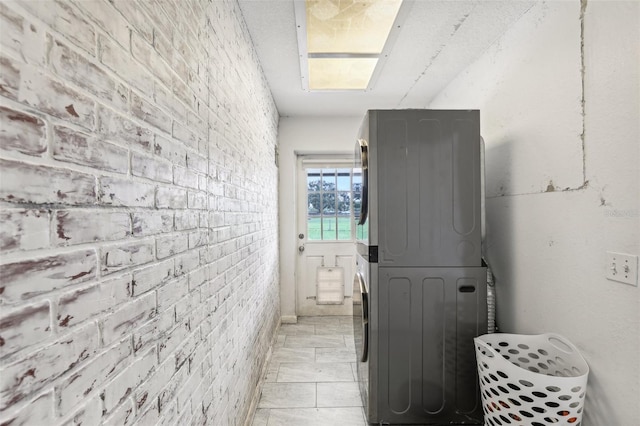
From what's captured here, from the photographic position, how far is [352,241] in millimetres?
3768

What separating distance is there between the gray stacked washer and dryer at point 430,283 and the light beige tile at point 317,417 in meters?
0.26

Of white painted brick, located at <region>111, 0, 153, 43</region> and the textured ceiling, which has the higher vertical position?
the textured ceiling

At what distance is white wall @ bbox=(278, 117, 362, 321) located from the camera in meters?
3.56

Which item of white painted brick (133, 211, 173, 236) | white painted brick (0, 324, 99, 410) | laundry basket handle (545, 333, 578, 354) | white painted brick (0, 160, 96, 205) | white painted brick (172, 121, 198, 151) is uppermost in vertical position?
white painted brick (172, 121, 198, 151)

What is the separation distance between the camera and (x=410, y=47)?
82.7 inches

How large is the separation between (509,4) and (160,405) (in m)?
2.46

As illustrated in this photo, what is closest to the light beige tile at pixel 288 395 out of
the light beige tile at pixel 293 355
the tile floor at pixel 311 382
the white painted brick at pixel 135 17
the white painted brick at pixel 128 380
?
the tile floor at pixel 311 382

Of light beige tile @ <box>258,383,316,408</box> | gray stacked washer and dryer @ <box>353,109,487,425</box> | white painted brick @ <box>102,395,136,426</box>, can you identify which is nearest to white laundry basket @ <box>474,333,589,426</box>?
gray stacked washer and dryer @ <box>353,109,487,425</box>

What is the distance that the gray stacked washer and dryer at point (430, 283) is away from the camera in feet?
5.49

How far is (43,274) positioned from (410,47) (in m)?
2.33

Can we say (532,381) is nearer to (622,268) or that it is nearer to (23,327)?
(622,268)

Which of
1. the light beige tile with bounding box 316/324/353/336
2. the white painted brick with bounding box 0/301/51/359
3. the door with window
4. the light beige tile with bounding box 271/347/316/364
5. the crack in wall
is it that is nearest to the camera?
the white painted brick with bounding box 0/301/51/359

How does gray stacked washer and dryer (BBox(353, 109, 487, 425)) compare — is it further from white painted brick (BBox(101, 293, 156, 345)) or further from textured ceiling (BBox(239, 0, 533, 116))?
white painted brick (BBox(101, 293, 156, 345))

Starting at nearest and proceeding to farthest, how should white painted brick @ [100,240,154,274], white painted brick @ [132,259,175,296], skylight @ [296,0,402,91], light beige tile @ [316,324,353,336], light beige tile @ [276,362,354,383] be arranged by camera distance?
white painted brick @ [100,240,154,274]
white painted brick @ [132,259,175,296]
skylight @ [296,0,402,91]
light beige tile @ [276,362,354,383]
light beige tile @ [316,324,353,336]
